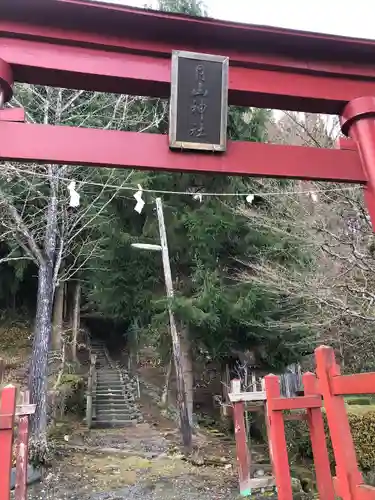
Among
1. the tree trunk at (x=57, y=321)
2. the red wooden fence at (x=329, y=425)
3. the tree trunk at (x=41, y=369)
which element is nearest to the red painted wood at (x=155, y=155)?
the red wooden fence at (x=329, y=425)

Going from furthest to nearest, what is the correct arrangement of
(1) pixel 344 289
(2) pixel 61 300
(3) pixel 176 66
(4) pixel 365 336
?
(2) pixel 61 300 → (4) pixel 365 336 → (1) pixel 344 289 → (3) pixel 176 66

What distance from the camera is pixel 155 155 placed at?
3.23 m

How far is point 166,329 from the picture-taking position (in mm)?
11047

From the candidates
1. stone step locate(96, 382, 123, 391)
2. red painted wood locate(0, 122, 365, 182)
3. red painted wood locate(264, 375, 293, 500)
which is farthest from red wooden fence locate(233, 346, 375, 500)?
stone step locate(96, 382, 123, 391)

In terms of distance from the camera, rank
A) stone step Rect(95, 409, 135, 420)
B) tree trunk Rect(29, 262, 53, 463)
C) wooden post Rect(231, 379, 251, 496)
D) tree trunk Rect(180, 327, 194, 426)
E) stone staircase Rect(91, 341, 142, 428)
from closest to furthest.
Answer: wooden post Rect(231, 379, 251, 496)
tree trunk Rect(29, 262, 53, 463)
tree trunk Rect(180, 327, 194, 426)
stone staircase Rect(91, 341, 142, 428)
stone step Rect(95, 409, 135, 420)

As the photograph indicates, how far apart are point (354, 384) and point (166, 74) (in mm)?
2659

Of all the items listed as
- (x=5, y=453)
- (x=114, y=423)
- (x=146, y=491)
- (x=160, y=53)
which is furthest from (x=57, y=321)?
(x=160, y=53)

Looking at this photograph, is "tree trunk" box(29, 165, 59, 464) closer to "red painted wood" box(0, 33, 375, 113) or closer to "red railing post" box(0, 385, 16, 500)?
"red railing post" box(0, 385, 16, 500)

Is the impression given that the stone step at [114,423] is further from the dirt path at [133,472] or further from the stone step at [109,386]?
the stone step at [109,386]

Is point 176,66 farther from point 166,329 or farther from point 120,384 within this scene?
point 120,384

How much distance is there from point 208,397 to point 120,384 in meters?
3.67

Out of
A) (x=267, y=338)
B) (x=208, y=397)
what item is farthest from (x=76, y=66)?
(x=208, y=397)

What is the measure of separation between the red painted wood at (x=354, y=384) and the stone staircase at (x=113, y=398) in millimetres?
10914

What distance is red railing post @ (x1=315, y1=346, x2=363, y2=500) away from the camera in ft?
10.3
